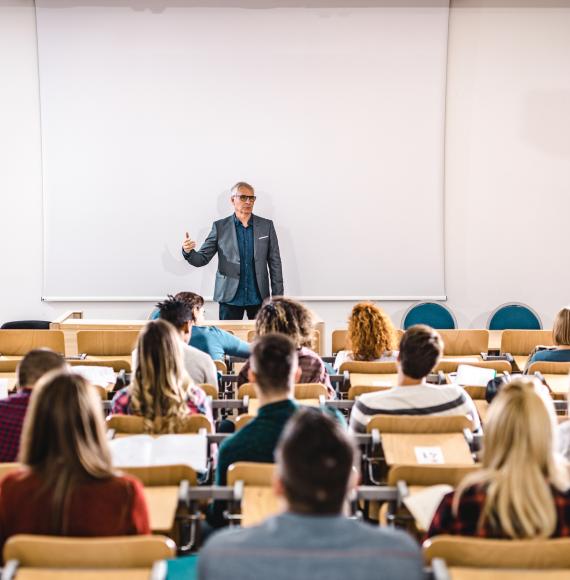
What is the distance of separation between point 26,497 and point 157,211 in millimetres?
6197

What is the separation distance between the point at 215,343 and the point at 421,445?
2.14m

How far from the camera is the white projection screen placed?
8422mm

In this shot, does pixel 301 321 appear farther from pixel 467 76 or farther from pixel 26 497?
pixel 467 76

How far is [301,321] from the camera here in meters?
4.98

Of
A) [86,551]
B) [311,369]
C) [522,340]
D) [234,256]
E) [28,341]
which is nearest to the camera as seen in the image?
[86,551]

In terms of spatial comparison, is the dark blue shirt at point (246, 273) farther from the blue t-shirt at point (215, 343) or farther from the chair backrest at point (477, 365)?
the chair backrest at point (477, 365)

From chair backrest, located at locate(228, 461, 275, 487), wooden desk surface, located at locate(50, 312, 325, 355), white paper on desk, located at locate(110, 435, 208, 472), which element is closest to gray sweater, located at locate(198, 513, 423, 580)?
chair backrest, located at locate(228, 461, 275, 487)

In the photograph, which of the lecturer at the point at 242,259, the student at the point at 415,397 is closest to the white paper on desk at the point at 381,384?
the student at the point at 415,397

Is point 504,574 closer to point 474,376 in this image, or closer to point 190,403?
point 190,403

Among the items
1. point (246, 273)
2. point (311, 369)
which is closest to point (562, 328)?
point (311, 369)

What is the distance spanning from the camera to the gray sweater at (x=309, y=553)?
2.04 m

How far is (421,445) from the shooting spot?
3662 mm

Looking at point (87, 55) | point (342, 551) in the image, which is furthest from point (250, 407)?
point (87, 55)

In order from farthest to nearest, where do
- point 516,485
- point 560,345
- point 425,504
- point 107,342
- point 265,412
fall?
point 107,342 → point 560,345 → point 265,412 → point 425,504 → point 516,485
